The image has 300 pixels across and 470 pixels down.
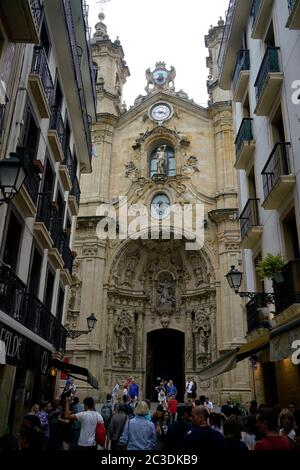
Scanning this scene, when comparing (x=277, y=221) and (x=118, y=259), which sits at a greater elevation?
(x=118, y=259)

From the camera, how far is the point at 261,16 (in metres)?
12.0

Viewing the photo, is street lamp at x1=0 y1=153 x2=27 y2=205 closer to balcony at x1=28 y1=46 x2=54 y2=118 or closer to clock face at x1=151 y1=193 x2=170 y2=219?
balcony at x1=28 y1=46 x2=54 y2=118

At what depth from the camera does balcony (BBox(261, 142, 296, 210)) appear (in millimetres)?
9305

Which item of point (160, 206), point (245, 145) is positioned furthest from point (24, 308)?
point (160, 206)

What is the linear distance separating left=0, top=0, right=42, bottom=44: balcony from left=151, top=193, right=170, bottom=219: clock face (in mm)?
16743

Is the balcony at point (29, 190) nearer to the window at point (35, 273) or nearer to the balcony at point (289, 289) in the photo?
the window at point (35, 273)

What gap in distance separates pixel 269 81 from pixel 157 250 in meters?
15.8

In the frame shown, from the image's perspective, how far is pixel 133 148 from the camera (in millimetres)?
26969

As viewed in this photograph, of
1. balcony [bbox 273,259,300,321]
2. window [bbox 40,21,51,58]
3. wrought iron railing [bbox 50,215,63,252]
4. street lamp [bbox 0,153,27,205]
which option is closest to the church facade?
wrought iron railing [bbox 50,215,63,252]

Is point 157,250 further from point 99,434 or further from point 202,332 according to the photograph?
point 99,434

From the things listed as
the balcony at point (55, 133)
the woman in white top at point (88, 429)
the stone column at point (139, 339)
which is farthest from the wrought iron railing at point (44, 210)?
the stone column at point (139, 339)
